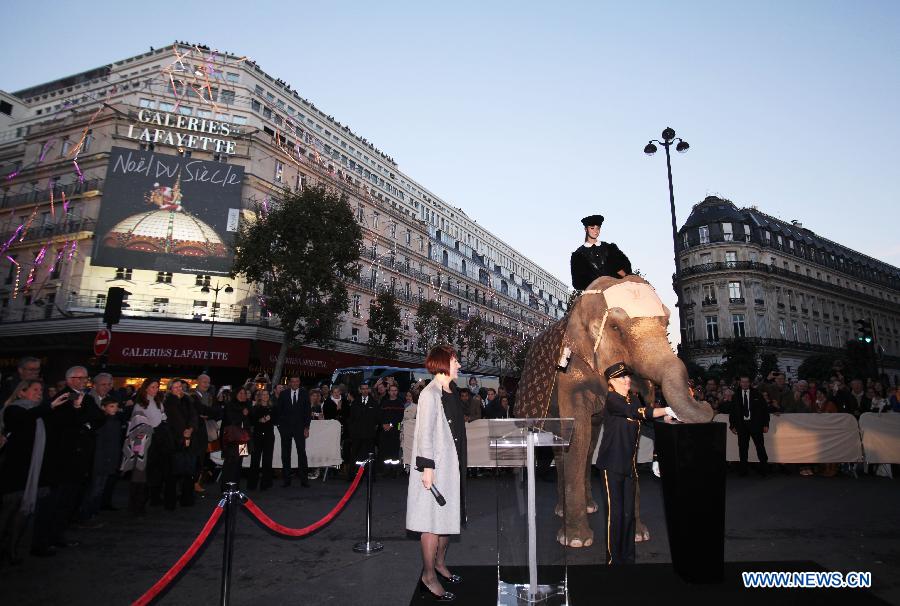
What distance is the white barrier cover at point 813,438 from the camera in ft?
34.0

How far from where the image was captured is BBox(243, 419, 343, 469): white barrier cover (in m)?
10.9

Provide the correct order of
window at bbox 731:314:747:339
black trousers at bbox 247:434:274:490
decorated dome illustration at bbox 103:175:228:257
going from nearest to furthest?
black trousers at bbox 247:434:274:490
decorated dome illustration at bbox 103:175:228:257
window at bbox 731:314:747:339

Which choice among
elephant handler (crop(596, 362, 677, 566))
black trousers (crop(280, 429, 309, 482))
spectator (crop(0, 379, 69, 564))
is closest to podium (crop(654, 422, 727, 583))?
elephant handler (crop(596, 362, 677, 566))

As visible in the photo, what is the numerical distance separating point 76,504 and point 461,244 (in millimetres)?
Answer: 53727

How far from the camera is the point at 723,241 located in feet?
173

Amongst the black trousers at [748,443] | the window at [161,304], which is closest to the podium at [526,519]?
the black trousers at [748,443]

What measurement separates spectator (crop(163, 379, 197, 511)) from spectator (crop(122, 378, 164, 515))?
23 centimetres

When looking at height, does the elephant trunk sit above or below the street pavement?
above

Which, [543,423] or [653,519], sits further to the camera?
[653,519]

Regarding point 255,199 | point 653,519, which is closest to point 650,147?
point 653,519

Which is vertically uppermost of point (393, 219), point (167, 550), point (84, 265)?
point (393, 219)

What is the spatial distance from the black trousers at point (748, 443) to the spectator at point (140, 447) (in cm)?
1058

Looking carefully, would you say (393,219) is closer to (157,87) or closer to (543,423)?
(157,87)
